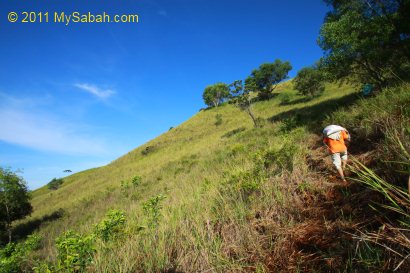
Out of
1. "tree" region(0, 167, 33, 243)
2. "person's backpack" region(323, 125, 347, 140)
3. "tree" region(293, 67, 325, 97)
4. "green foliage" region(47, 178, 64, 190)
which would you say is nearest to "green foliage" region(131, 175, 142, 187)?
"tree" region(0, 167, 33, 243)

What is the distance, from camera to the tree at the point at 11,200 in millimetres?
16609

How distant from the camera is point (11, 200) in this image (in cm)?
1717

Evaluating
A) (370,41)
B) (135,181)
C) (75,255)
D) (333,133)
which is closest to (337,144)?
(333,133)

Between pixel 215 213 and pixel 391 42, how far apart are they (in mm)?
13950

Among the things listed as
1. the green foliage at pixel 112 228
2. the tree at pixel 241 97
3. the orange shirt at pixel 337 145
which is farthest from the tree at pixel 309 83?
the green foliage at pixel 112 228

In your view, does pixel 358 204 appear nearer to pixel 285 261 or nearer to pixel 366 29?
pixel 285 261

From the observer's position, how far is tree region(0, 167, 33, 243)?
16609 mm

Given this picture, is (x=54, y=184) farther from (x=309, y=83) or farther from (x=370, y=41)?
(x=370, y=41)

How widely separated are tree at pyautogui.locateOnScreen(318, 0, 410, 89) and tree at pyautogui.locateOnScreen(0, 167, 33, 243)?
23754 millimetres

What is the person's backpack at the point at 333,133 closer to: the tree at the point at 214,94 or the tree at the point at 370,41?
the tree at the point at 370,41

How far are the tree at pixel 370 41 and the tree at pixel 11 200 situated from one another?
23754 mm

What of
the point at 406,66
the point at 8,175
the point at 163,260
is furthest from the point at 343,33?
the point at 8,175

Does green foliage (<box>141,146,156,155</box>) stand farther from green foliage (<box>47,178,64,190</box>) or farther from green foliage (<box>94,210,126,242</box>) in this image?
green foliage (<box>94,210,126,242</box>)

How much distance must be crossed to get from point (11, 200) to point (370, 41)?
25.4 m
